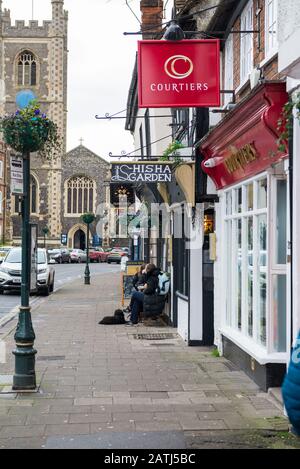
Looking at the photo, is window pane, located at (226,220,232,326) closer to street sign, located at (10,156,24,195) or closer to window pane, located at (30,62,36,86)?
street sign, located at (10,156,24,195)

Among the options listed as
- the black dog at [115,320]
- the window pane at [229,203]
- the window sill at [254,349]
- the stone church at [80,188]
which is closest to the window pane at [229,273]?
the window pane at [229,203]

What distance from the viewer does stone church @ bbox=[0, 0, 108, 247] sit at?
7569 centimetres

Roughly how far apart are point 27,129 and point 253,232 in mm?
3284

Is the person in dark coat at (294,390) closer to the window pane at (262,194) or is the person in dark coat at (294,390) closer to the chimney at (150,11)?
the window pane at (262,194)

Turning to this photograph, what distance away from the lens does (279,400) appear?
774 centimetres

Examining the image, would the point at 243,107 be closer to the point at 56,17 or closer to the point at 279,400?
the point at 279,400

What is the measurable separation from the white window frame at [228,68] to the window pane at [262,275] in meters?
3.04

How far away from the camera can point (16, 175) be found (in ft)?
29.7

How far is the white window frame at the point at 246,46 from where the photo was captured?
33.3ft

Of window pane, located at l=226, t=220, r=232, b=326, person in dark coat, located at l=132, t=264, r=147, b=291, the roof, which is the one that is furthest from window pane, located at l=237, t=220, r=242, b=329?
the roof

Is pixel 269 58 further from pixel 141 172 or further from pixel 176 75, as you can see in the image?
pixel 141 172

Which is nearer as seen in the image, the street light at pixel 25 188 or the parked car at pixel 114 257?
the street light at pixel 25 188

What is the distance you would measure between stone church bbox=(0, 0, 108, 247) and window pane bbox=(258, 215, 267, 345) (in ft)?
219

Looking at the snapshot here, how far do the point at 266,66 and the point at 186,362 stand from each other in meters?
4.65
